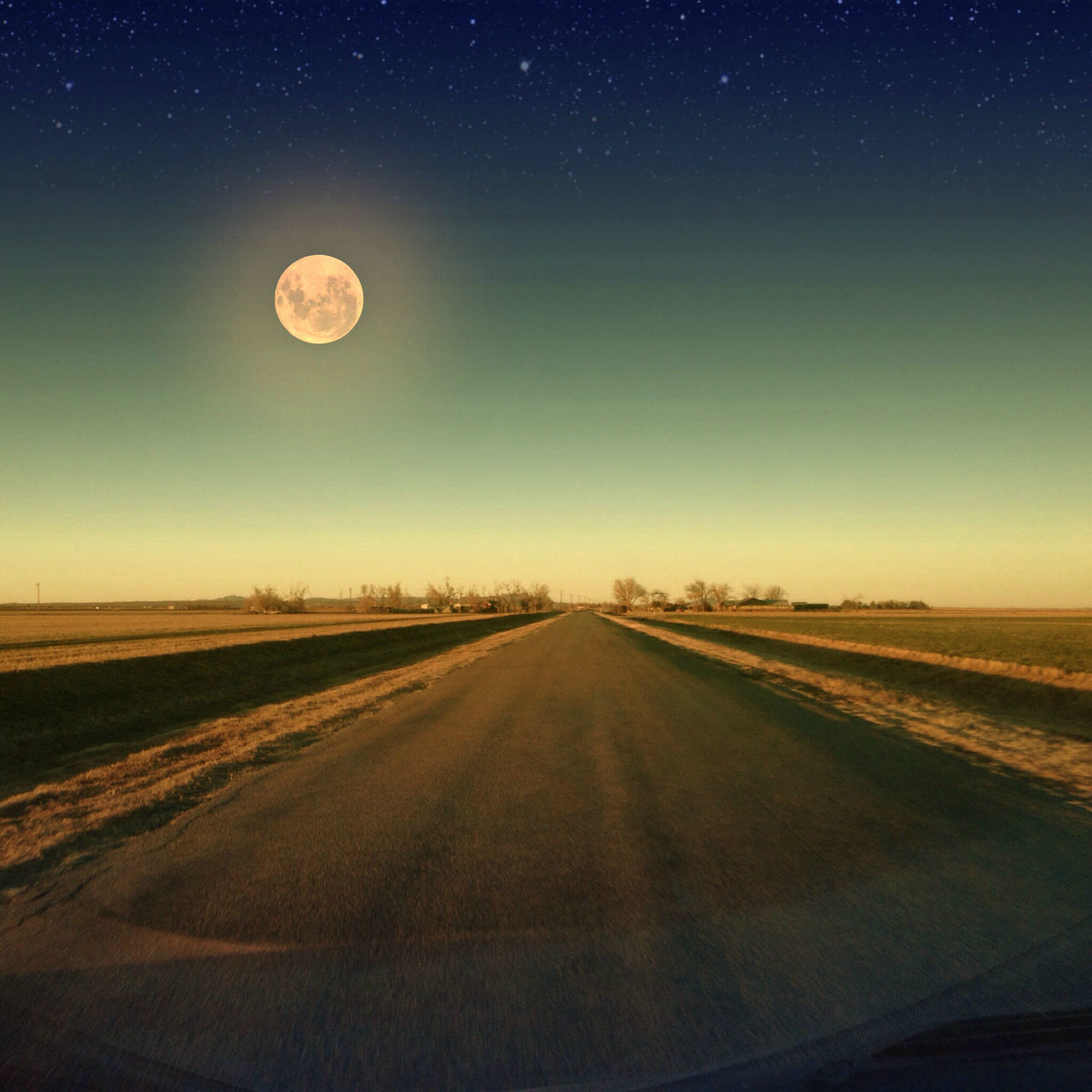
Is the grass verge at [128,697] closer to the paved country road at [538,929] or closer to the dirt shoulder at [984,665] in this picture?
the paved country road at [538,929]

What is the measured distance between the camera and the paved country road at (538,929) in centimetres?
302

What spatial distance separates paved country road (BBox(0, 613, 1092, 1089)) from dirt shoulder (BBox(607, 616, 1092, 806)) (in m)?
2.04

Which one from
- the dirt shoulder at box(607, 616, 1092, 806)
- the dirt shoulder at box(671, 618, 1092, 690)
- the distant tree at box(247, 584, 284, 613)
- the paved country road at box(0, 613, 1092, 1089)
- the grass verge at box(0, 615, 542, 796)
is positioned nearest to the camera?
the paved country road at box(0, 613, 1092, 1089)

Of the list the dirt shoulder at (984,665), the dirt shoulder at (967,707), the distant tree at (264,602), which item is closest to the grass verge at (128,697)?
the dirt shoulder at (967,707)

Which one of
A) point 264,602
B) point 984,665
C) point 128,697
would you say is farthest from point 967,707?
point 264,602

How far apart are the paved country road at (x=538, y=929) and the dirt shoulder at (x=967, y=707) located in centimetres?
204

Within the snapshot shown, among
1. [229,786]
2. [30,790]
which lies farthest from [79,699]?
[229,786]

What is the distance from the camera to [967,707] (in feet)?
49.3

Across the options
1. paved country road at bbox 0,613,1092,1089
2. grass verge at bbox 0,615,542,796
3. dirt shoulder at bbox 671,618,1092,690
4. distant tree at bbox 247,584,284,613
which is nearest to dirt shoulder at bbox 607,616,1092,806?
dirt shoulder at bbox 671,618,1092,690

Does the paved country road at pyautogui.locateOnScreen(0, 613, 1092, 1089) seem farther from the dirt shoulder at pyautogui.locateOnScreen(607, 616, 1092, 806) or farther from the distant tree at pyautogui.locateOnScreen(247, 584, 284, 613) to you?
the distant tree at pyautogui.locateOnScreen(247, 584, 284, 613)

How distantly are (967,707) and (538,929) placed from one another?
14.4 m

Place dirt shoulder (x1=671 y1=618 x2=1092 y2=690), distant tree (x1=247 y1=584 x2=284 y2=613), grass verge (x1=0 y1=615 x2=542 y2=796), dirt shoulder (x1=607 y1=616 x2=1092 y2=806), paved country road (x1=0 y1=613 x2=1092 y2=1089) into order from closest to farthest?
A: 1. paved country road (x1=0 y1=613 x2=1092 y2=1089)
2. dirt shoulder (x1=607 y1=616 x2=1092 y2=806)
3. grass verge (x1=0 y1=615 x2=542 y2=796)
4. dirt shoulder (x1=671 y1=618 x2=1092 y2=690)
5. distant tree (x1=247 y1=584 x2=284 y2=613)

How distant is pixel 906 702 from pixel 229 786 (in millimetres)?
14347

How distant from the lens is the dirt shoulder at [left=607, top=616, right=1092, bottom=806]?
951 cm
